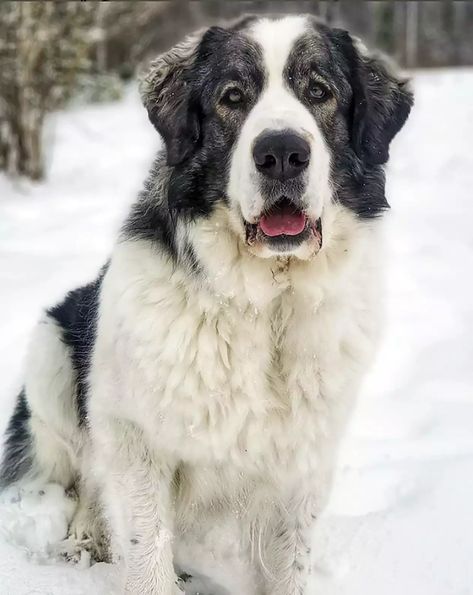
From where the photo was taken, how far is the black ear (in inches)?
104

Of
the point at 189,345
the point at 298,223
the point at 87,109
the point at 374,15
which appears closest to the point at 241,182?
the point at 298,223

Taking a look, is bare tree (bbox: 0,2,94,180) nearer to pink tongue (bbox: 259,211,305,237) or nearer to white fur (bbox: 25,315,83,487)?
white fur (bbox: 25,315,83,487)

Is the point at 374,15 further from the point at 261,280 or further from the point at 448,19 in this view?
the point at 261,280

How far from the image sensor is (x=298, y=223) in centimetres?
238

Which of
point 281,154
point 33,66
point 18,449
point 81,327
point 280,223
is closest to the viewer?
point 281,154

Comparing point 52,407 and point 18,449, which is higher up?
point 52,407

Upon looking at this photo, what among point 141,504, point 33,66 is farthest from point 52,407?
point 33,66

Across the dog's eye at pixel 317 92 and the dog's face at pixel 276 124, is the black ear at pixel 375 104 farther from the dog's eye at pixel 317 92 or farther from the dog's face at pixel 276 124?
the dog's eye at pixel 317 92

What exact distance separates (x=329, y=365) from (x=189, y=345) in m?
→ 0.48

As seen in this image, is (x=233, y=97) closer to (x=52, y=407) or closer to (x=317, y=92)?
(x=317, y=92)

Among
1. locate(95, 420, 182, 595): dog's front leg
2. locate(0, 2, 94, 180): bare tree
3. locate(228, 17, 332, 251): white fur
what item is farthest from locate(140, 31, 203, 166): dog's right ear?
locate(0, 2, 94, 180): bare tree

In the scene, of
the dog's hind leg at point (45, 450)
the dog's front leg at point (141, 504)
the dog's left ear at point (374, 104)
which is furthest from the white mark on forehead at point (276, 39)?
the dog's hind leg at point (45, 450)

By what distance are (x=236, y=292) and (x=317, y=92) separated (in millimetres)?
716

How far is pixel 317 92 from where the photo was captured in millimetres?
2527
